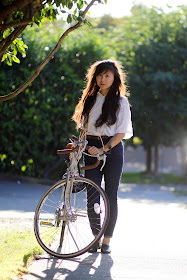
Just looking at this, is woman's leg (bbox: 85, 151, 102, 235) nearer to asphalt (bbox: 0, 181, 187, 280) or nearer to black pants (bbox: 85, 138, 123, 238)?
black pants (bbox: 85, 138, 123, 238)

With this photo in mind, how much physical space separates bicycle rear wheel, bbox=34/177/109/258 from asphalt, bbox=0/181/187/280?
160 mm

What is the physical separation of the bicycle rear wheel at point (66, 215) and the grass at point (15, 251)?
168mm

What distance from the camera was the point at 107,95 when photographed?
18.6 ft

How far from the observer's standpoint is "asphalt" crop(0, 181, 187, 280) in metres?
4.71

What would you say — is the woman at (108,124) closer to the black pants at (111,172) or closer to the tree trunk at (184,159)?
the black pants at (111,172)

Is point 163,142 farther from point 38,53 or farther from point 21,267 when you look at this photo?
point 21,267

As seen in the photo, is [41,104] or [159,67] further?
[159,67]

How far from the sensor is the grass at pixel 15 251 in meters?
4.55

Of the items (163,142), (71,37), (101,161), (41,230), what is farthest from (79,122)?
(163,142)

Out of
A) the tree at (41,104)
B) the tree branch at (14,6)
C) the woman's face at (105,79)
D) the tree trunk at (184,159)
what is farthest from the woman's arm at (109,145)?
the tree trunk at (184,159)

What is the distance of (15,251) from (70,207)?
25.3 inches

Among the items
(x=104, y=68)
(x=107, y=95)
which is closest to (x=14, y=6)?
(x=104, y=68)

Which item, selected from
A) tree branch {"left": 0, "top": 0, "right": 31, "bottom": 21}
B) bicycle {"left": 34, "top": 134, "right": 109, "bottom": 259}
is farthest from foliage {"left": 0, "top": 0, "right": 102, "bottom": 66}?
bicycle {"left": 34, "top": 134, "right": 109, "bottom": 259}

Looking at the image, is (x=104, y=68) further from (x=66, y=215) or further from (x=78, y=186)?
(x=66, y=215)
